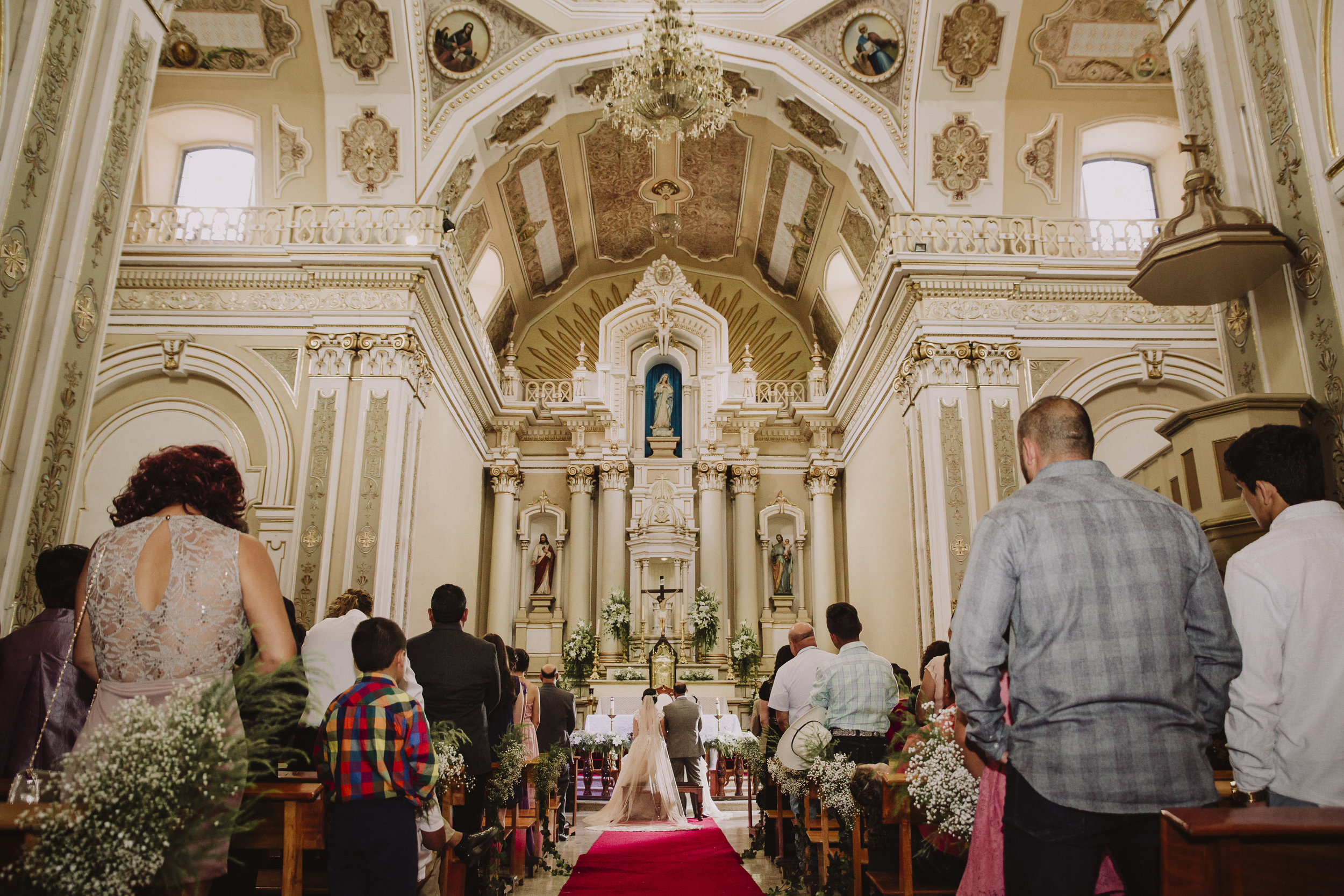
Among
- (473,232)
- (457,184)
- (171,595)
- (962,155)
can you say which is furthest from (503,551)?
(171,595)

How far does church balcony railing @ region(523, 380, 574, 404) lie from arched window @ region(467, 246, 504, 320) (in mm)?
1750

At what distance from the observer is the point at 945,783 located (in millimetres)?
3002

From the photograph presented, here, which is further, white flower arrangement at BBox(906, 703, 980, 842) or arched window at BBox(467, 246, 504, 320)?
arched window at BBox(467, 246, 504, 320)

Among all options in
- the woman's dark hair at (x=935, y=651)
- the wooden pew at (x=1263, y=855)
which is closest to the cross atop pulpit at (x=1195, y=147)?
the woman's dark hair at (x=935, y=651)

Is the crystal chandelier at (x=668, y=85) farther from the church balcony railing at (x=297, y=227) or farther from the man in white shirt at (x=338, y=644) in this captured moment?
the man in white shirt at (x=338, y=644)

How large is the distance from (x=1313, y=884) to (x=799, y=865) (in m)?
4.59

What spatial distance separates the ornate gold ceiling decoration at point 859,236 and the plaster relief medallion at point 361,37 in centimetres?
612

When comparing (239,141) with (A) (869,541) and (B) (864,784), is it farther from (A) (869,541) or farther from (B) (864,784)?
(B) (864,784)

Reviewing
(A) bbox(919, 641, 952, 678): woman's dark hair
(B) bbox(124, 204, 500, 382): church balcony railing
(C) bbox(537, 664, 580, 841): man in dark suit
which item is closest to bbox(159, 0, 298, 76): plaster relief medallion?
(B) bbox(124, 204, 500, 382): church balcony railing

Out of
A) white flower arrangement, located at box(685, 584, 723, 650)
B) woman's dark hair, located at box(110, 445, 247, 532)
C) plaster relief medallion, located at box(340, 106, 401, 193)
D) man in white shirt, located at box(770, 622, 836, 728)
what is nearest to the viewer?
woman's dark hair, located at box(110, 445, 247, 532)

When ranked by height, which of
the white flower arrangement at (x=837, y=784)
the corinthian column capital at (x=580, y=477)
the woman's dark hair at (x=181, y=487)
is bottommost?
the white flower arrangement at (x=837, y=784)

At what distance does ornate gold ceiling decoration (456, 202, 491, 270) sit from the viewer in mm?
11977

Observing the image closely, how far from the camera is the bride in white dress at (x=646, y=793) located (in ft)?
28.3

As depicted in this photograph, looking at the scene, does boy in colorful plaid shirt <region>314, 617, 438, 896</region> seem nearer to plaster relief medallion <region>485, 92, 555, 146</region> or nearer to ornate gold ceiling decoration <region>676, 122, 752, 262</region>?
plaster relief medallion <region>485, 92, 555, 146</region>
